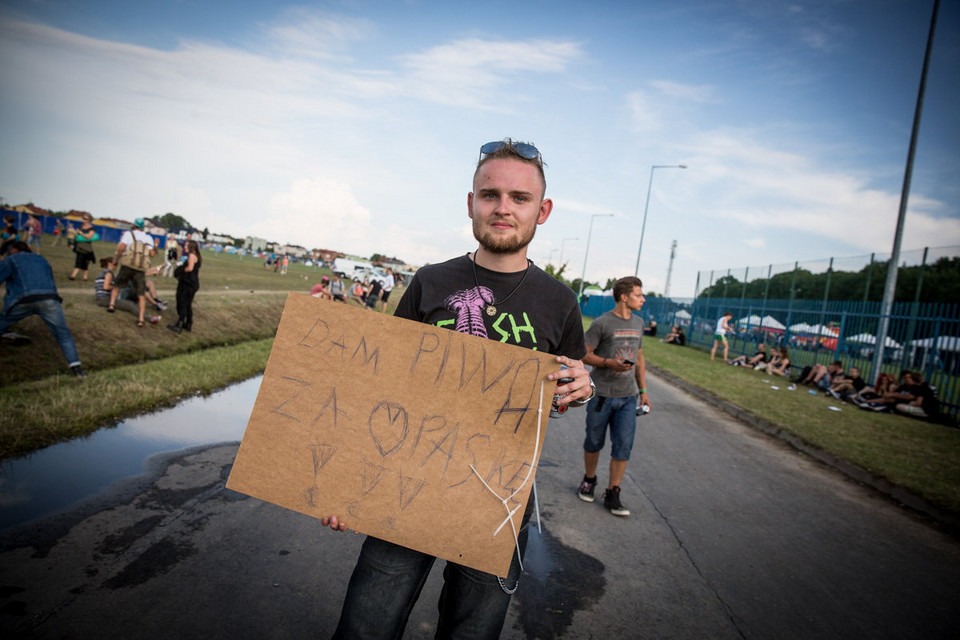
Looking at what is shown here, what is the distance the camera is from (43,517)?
11.0 feet

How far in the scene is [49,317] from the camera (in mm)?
6660

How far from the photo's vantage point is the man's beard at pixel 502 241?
197cm

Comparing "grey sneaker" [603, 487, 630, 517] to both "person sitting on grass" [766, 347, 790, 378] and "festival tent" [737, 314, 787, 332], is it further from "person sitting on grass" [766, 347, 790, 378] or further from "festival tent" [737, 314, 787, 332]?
"festival tent" [737, 314, 787, 332]

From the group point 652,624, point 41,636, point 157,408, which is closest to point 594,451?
point 652,624

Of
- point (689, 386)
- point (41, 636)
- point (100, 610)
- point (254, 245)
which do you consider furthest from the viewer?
point (254, 245)

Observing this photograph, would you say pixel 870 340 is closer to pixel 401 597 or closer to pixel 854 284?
pixel 854 284

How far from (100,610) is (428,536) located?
2.08m

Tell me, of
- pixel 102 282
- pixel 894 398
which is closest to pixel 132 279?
pixel 102 282

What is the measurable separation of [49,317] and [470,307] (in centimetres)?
732

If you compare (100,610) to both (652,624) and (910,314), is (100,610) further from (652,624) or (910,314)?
(910,314)

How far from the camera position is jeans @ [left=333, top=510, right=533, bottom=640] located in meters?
1.72

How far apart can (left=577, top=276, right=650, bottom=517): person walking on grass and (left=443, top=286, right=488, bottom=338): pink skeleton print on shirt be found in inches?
106

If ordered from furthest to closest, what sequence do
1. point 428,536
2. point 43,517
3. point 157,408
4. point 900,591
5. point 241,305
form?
point 241,305
point 157,408
point 900,591
point 43,517
point 428,536

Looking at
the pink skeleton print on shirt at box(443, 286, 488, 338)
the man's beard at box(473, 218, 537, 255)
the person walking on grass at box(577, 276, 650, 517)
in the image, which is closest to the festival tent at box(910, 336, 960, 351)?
the person walking on grass at box(577, 276, 650, 517)
